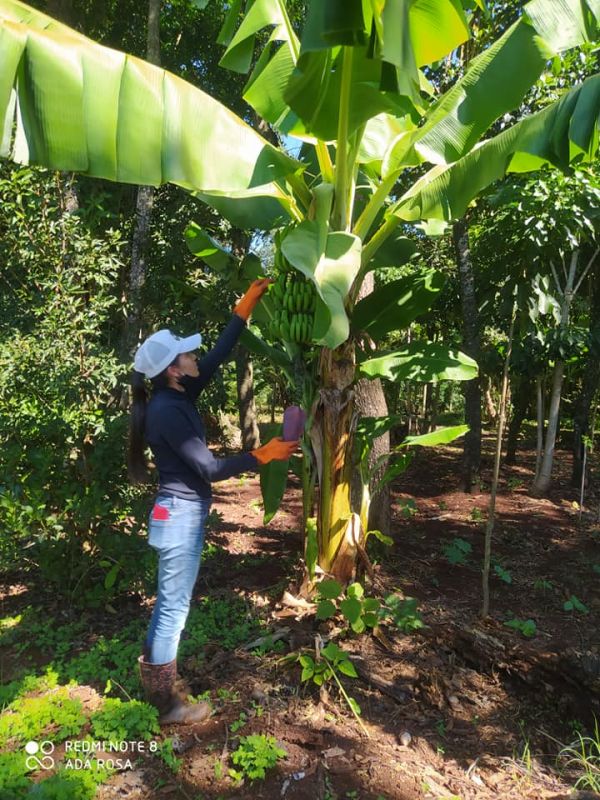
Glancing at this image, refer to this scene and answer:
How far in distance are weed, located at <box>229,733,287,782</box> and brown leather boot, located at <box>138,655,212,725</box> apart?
31 centimetres

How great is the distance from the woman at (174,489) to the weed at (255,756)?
1.12ft

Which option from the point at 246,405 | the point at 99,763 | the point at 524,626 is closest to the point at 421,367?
the point at 524,626

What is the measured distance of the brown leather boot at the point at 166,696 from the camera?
2592mm

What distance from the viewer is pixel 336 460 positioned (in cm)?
340

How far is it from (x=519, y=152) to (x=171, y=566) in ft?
9.51

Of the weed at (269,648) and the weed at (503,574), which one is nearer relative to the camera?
the weed at (269,648)

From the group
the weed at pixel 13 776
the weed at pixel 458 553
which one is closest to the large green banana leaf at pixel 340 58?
the weed at pixel 13 776

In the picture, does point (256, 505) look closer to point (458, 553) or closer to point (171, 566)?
point (458, 553)

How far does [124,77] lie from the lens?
257 cm

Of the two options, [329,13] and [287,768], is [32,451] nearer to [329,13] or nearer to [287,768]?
[287,768]

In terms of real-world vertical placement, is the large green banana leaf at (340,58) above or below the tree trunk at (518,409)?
above

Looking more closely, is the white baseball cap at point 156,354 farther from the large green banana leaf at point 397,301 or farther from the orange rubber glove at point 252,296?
the large green banana leaf at point 397,301

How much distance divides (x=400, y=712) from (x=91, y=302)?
10.1ft

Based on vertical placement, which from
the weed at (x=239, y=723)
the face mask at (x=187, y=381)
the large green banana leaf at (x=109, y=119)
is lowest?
the weed at (x=239, y=723)
